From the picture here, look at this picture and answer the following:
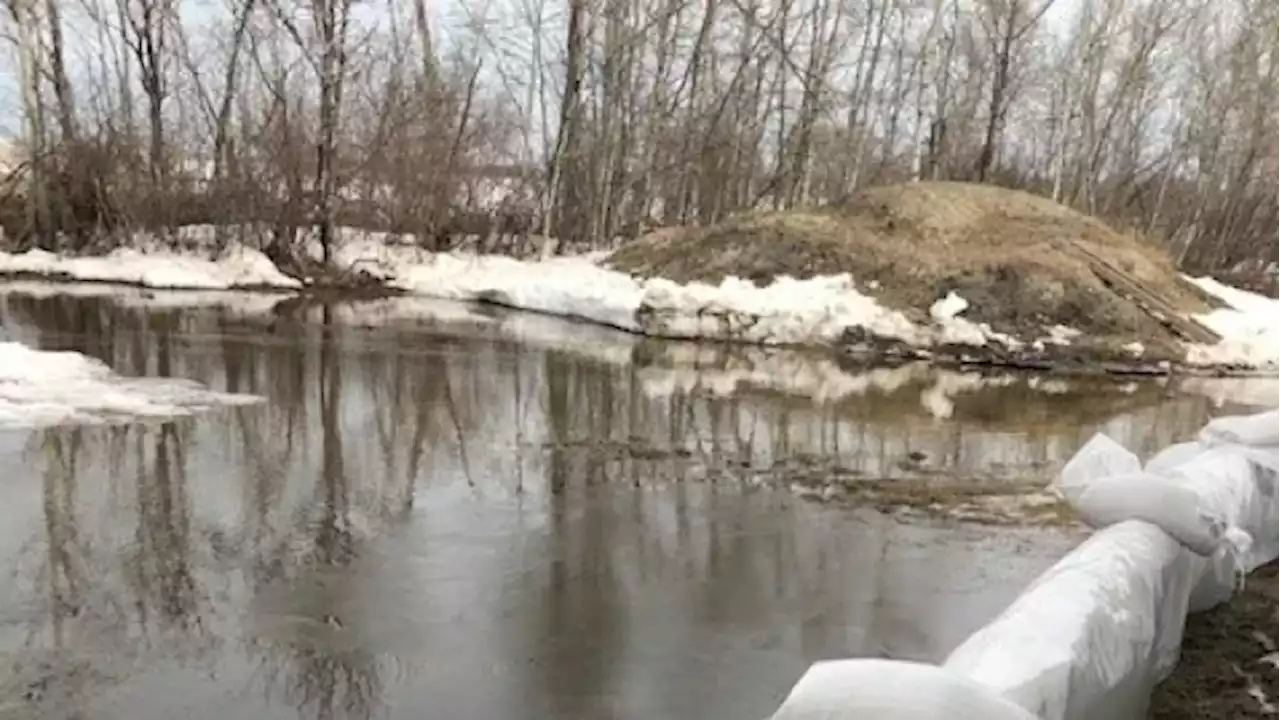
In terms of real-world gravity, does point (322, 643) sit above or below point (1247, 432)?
below

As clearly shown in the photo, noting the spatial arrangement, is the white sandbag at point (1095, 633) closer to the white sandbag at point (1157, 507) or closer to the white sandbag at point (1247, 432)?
the white sandbag at point (1157, 507)

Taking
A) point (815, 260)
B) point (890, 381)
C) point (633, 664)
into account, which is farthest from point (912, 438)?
point (815, 260)

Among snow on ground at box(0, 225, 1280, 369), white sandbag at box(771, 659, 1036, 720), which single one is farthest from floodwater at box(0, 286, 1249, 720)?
snow on ground at box(0, 225, 1280, 369)

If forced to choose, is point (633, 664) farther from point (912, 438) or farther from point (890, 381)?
point (890, 381)

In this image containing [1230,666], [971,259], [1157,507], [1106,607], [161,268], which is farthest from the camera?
[161,268]

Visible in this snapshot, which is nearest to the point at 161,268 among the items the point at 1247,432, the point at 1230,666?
the point at 1247,432

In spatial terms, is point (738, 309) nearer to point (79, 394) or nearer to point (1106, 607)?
point (79, 394)

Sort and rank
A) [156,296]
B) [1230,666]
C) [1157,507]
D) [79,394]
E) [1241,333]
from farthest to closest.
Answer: [156,296] → [1241,333] → [79,394] → [1230,666] → [1157,507]

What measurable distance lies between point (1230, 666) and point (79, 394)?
8.84 meters

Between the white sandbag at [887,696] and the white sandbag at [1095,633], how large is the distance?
67cm

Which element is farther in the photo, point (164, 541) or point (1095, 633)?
point (164, 541)

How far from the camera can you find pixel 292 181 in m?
24.7

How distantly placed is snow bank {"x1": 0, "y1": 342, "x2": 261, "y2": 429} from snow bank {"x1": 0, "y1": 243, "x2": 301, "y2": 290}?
1108cm

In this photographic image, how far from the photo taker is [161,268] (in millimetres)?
22844
